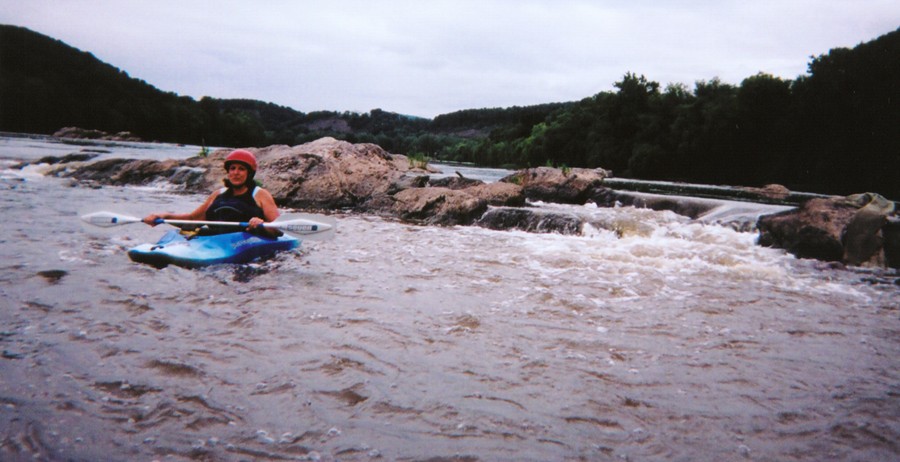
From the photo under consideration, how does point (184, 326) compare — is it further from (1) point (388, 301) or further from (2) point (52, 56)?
(2) point (52, 56)

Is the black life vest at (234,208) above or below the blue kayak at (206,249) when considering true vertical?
above

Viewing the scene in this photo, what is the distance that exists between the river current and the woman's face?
3.60 feet

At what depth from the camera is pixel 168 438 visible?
2273 mm

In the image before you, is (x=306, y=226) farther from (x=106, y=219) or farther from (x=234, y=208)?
(x=106, y=219)

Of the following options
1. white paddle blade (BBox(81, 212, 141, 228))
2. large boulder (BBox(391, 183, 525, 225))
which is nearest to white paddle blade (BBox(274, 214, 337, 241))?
white paddle blade (BBox(81, 212, 141, 228))

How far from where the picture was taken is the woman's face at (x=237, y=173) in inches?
258

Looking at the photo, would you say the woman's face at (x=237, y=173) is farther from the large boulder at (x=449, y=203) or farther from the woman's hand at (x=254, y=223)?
the large boulder at (x=449, y=203)

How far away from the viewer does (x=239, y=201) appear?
21.8ft

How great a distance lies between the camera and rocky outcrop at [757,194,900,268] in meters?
8.48

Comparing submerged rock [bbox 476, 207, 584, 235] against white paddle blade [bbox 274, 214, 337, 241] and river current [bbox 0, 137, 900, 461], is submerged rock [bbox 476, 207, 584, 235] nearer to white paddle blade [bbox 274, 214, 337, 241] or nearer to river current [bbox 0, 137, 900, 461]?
river current [bbox 0, 137, 900, 461]

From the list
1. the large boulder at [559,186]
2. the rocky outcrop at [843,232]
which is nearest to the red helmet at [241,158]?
the rocky outcrop at [843,232]

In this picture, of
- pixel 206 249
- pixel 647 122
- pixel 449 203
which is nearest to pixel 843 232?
pixel 449 203

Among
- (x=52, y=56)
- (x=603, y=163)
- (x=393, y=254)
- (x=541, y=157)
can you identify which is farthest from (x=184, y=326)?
(x=52, y=56)

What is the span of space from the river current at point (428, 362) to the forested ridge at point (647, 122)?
54.6ft
